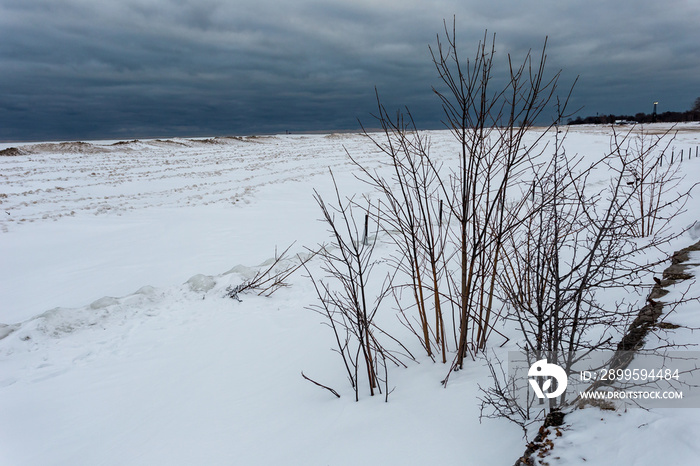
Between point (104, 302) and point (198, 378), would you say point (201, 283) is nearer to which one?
point (104, 302)

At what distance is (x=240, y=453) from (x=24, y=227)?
9.39m

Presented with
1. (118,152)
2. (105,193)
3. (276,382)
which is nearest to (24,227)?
(105,193)

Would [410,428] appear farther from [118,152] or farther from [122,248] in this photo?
[118,152]

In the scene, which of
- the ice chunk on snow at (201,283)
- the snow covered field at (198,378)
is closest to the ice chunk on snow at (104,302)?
the snow covered field at (198,378)

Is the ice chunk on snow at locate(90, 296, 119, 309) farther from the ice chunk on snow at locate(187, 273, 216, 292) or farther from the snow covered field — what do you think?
the ice chunk on snow at locate(187, 273, 216, 292)

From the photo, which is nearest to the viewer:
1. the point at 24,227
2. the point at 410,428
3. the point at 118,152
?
the point at 410,428

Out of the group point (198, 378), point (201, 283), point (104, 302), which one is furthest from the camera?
point (201, 283)

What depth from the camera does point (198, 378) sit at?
3.95m

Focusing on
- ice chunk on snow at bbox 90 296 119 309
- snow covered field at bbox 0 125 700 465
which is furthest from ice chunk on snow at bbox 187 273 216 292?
ice chunk on snow at bbox 90 296 119 309

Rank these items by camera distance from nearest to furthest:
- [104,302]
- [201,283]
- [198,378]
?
[198,378] → [104,302] → [201,283]

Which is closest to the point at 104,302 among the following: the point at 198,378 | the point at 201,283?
the point at 201,283

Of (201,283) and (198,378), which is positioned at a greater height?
(201,283)

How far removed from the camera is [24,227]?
363 inches

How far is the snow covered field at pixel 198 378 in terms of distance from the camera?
255 centimetres
